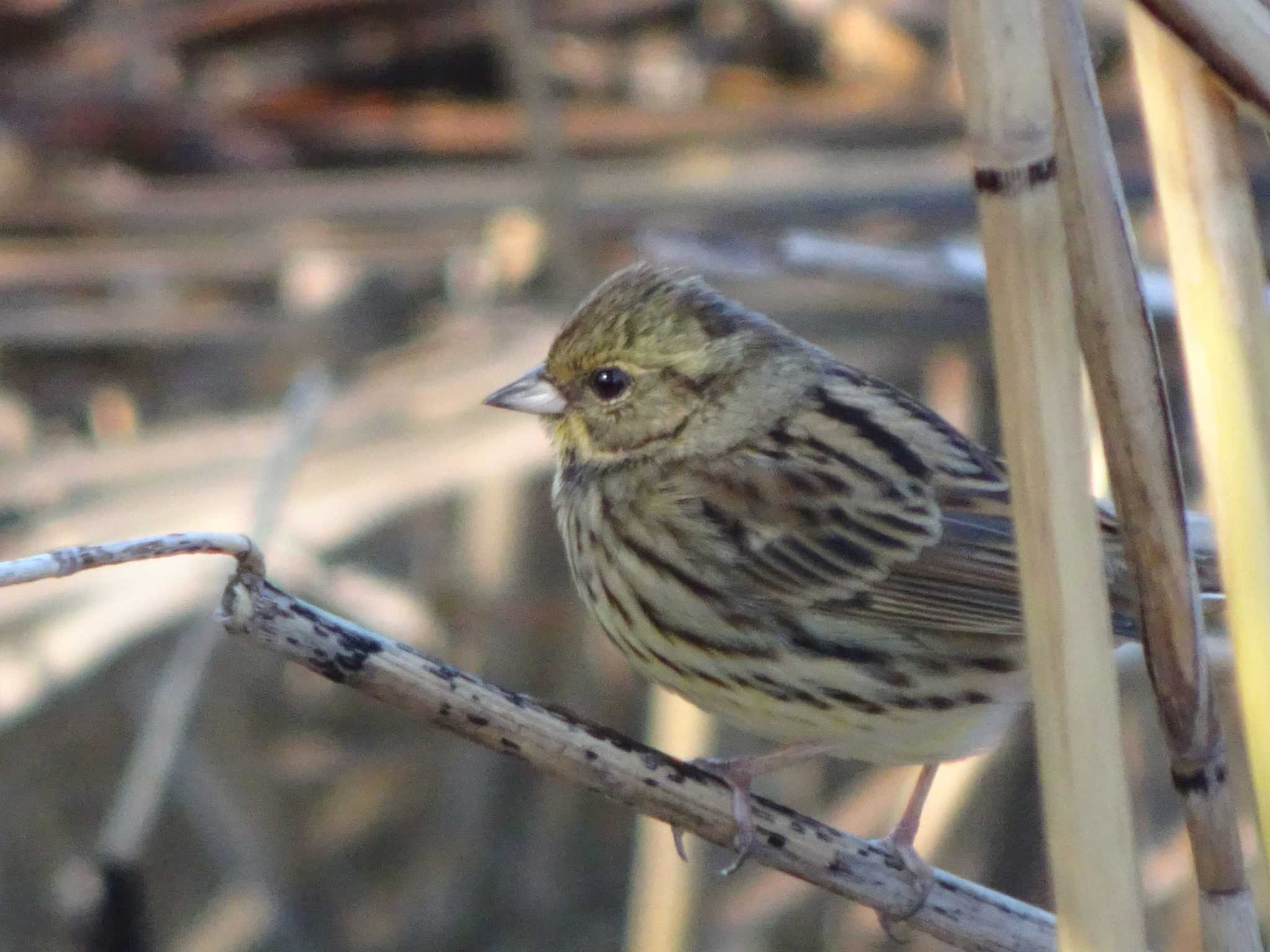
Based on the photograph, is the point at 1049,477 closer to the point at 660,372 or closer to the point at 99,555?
the point at 99,555

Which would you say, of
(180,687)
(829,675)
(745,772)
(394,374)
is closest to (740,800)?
(745,772)

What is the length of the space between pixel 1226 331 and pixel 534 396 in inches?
43.9

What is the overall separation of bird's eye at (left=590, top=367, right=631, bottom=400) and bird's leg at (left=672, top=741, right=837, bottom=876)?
50 centimetres

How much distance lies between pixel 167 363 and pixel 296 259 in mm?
384

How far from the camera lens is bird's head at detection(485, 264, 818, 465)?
2213mm

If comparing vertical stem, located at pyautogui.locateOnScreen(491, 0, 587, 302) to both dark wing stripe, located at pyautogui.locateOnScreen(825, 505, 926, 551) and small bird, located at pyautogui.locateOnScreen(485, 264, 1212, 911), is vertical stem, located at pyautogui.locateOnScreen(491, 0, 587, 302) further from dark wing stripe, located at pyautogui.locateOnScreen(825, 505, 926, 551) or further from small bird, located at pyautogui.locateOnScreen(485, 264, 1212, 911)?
dark wing stripe, located at pyautogui.locateOnScreen(825, 505, 926, 551)

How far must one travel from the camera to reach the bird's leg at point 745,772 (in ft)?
5.65

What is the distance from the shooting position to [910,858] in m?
1.89

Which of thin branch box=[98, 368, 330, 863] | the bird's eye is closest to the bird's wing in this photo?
the bird's eye

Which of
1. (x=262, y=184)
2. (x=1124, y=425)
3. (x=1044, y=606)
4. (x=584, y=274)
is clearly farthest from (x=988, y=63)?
(x=262, y=184)

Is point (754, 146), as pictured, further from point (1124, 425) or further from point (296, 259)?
point (1124, 425)

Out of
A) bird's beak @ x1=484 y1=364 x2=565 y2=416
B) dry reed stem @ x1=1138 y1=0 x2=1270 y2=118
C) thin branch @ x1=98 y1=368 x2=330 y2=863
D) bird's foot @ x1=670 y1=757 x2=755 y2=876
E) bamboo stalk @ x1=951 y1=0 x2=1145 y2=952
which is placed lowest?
thin branch @ x1=98 y1=368 x2=330 y2=863

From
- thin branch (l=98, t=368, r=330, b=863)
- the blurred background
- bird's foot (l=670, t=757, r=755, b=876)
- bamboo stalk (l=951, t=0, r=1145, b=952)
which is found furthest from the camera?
the blurred background

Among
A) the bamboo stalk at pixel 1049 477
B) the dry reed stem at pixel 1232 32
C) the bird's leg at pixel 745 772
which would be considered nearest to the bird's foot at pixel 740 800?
the bird's leg at pixel 745 772
